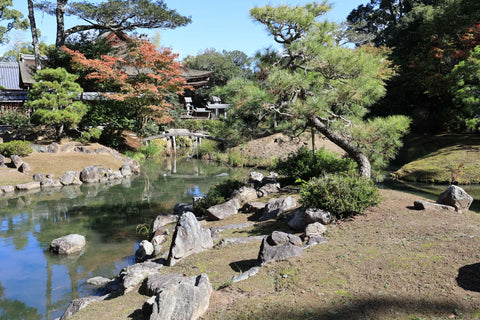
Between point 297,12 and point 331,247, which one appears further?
point 297,12

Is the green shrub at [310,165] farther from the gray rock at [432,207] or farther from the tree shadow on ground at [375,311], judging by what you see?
the tree shadow on ground at [375,311]

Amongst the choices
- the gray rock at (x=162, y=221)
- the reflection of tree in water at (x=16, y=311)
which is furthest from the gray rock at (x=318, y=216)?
the reflection of tree in water at (x=16, y=311)

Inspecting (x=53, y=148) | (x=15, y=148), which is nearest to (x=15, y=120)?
(x=53, y=148)

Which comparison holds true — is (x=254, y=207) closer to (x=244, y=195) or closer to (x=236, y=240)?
(x=244, y=195)

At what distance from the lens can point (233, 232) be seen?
6453 millimetres

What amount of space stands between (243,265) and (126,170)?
1330cm

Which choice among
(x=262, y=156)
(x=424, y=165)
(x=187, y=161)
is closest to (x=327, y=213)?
(x=424, y=165)

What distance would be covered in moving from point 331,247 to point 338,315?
1671 mm

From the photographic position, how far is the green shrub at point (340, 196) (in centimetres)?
561

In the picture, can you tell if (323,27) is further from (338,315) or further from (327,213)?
(338,315)

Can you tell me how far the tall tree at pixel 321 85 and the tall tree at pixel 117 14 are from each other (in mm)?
12972

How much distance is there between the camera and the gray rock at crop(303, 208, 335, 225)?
548 cm

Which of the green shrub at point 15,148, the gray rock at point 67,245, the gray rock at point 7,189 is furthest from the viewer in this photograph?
the green shrub at point 15,148

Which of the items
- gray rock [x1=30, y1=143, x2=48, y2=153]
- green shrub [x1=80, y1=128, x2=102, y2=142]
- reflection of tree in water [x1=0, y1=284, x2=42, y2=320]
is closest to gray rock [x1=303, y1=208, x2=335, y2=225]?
reflection of tree in water [x1=0, y1=284, x2=42, y2=320]
